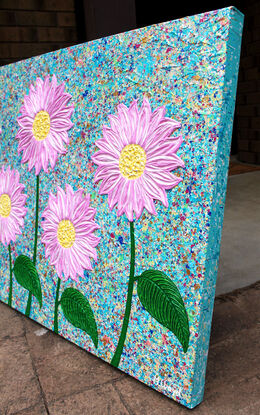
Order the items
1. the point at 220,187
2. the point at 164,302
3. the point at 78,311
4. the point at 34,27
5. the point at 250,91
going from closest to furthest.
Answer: the point at 220,187 < the point at 164,302 < the point at 78,311 < the point at 34,27 < the point at 250,91

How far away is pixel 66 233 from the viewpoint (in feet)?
4.64

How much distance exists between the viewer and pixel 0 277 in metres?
1.80

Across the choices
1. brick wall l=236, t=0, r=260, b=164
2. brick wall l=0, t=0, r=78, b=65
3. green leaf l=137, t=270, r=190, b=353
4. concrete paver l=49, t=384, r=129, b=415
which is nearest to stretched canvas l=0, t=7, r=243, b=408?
green leaf l=137, t=270, r=190, b=353

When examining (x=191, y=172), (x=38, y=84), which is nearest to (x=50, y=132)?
(x=38, y=84)

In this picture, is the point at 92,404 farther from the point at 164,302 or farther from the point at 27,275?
the point at 27,275

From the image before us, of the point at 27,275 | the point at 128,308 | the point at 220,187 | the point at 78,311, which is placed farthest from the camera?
the point at 27,275

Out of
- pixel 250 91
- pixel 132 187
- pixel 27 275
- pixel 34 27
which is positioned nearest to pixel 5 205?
pixel 27 275

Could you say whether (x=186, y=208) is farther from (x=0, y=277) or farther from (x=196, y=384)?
(x=0, y=277)

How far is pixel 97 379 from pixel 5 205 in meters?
0.87

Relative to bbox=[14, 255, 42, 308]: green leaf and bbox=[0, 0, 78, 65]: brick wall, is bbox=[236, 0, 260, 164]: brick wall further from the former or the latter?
bbox=[14, 255, 42, 308]: green leaf

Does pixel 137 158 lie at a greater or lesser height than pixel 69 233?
greater

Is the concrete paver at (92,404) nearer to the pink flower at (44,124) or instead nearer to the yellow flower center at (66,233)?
the yellow flower center at (66,233)

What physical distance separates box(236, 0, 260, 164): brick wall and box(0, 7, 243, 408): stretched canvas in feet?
14.0

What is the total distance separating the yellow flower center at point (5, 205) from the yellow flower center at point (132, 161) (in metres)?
0.71
